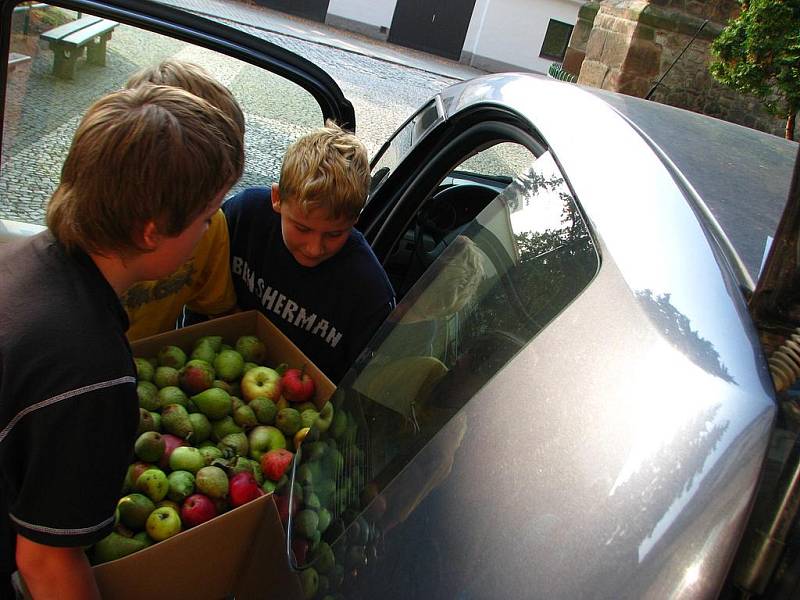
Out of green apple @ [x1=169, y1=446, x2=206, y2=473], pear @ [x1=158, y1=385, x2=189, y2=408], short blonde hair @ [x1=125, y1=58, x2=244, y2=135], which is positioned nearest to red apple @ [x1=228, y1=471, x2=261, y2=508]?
green apple @ [x1=169, y1=446, x2=206, y2=473]

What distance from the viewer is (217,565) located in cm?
158

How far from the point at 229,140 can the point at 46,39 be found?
2.03m

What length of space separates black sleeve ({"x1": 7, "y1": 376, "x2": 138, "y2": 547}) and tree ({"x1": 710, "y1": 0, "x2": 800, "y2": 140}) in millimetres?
9391

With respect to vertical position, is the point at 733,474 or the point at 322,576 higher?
the point at 733,474

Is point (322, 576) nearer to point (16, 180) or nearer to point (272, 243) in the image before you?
point (272, 243)

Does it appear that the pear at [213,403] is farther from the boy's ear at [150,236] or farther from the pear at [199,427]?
the boy's ear at [150,236]

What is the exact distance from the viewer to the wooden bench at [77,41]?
303 centimetres

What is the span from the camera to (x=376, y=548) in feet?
3.59

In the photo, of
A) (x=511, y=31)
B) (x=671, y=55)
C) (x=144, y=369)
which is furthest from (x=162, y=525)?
(x=511, y=31)

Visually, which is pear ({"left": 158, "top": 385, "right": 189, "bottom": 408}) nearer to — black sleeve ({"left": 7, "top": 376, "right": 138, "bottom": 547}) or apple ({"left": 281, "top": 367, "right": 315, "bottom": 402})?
apple ({"left": 281, "top": 367, "right": 315, "bottom": 402})

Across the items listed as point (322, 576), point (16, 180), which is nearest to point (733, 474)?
point (322, 576)

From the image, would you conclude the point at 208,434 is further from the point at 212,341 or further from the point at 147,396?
the point at 212,341

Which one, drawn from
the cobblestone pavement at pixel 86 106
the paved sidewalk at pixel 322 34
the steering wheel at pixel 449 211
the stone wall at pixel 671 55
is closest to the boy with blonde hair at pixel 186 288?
the cobblestone pavement at pixel 86 106

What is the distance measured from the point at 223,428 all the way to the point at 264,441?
0.46 feet
